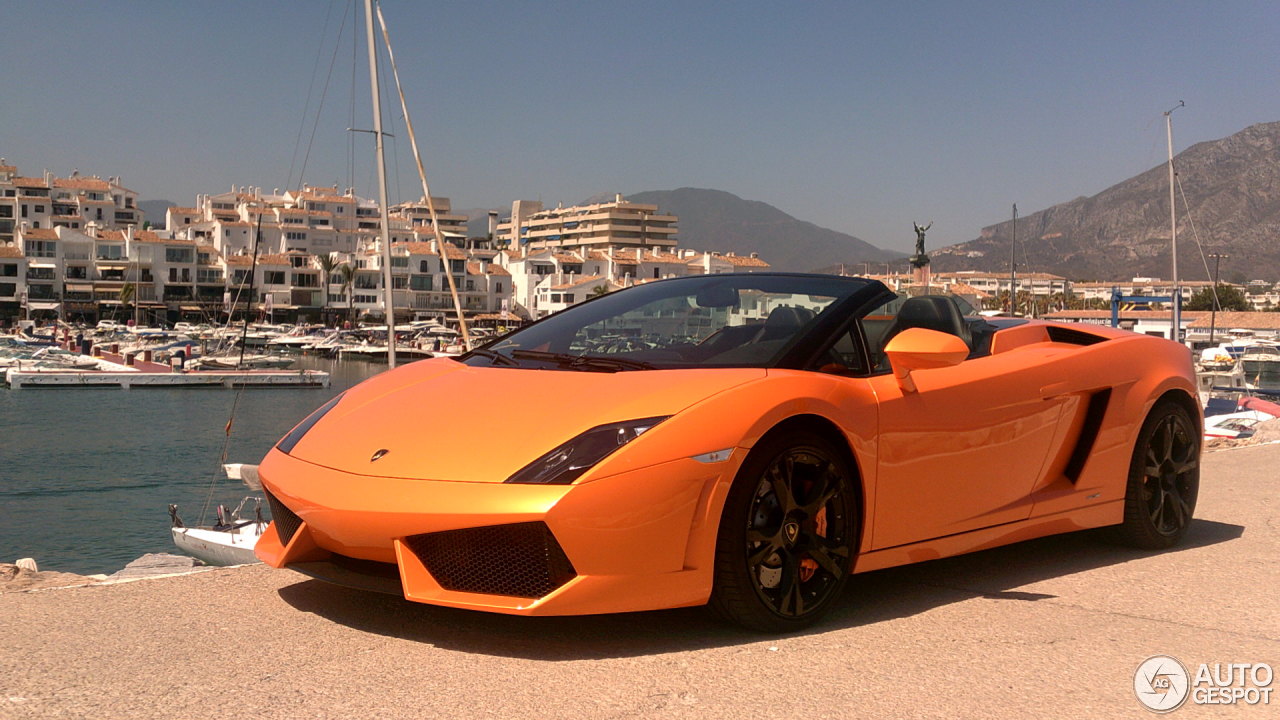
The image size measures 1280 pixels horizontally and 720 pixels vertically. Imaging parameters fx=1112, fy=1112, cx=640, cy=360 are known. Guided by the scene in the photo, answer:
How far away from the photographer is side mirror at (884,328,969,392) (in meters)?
3.64

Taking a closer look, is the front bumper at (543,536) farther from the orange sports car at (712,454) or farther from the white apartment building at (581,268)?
the white apartment building at (581,268)

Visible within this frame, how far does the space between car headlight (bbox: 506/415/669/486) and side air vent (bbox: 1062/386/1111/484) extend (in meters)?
2.16

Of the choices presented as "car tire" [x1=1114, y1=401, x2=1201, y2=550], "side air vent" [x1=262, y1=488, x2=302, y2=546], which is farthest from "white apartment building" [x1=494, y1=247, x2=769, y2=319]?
"side air vent" [x1=262, y1=488, x2=302, y2=546]

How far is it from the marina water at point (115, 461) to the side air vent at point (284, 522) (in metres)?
19.2

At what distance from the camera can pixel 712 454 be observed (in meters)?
3.14

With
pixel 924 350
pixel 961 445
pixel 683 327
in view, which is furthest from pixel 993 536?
pixel 683 327

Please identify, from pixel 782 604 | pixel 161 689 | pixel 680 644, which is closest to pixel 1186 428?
pixel 782 604

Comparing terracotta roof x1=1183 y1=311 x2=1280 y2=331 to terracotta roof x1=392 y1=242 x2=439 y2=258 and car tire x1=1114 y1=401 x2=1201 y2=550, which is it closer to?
terracotta roof x1=392 y1=242 x2=439 y2=258

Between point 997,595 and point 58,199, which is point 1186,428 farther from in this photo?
point 58,199

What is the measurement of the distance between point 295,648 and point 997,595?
2.40 m

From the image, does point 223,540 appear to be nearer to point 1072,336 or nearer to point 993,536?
point 1072,336

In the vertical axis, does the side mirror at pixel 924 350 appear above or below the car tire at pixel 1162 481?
above

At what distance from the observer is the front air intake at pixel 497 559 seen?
3.01 m

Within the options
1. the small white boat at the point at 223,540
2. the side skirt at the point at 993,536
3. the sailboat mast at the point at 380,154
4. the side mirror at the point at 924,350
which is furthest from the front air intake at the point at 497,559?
the sailboat mast at the point at 380,154
